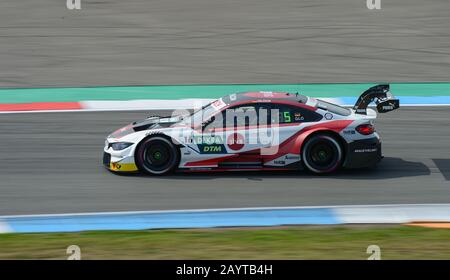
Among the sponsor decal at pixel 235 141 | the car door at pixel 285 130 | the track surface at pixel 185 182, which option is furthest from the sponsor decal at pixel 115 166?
the car door at pixel 285 130

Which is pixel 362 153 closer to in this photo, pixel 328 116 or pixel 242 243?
pixel 328 116

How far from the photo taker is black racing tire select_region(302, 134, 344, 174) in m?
13.6

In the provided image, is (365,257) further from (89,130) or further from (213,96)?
(213,96)

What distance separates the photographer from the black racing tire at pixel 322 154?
13.6 metres

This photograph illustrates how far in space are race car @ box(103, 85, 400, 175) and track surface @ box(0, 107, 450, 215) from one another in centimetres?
22

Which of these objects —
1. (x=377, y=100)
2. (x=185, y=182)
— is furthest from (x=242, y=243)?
(x=377, y=100)

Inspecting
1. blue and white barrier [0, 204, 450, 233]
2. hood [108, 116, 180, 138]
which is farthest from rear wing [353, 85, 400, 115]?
hood [108, 116, 180, 138]

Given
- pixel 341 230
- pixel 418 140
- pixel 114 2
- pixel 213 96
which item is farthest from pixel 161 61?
pixel 341 230

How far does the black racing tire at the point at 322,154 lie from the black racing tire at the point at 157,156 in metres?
2.01

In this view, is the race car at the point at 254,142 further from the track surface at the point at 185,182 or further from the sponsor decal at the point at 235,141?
the track surface at the point at 185,182

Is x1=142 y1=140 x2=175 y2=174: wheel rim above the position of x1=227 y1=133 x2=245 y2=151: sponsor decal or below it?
below

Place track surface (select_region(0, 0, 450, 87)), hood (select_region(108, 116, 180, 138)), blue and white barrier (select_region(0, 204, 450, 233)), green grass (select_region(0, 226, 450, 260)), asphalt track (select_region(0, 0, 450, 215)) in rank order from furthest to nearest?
track surface (select_region(0, 0, 450, 87)) < hood (select_region(108, 116, 180, 138)) < asphalt track (select_region(0, 0, 450, 215)) < blue and white barrier (select_region(0, 204, 450, 233)) < green grass (select_region(0, 226, 450, 260))

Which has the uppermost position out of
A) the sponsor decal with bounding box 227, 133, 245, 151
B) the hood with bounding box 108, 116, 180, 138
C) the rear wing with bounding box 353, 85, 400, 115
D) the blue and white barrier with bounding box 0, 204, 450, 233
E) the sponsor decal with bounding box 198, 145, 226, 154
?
the rear wing with bounding box 353, 85, 400, 115

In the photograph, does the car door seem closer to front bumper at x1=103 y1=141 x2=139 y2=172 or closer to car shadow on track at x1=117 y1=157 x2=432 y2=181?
car shadow on track at x1=117 y1=157 x2=432 y2=181
